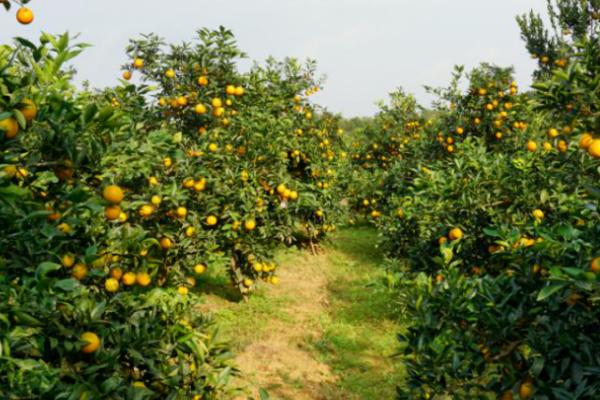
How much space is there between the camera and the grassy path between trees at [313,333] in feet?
17.7

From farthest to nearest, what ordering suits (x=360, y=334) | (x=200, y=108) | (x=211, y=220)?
1. (x=360, y=334)
2. (x=200, y=108)
3. (x=211, y=220)

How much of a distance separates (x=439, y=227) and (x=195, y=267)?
2.98 meters

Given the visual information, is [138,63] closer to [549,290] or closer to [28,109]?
[28,109]

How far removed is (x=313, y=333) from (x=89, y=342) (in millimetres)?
4782

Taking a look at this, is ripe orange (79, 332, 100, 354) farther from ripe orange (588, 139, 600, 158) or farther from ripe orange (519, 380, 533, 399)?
ripe orange (588, 139, 600, 158)

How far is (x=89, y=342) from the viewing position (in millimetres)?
2225

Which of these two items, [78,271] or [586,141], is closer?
[78,271]

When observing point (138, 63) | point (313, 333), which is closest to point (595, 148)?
point (313, 333)

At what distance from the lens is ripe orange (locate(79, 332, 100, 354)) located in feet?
7.30

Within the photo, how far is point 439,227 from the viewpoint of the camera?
4922 millimetres

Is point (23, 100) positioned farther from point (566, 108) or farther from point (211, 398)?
point (566, 108)

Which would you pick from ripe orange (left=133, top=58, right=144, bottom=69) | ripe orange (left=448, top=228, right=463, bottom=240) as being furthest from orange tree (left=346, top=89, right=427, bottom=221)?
ripe orange (left=448, top=228, right=463, bottom=240)

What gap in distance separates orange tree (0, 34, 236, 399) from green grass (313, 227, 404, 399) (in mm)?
1391

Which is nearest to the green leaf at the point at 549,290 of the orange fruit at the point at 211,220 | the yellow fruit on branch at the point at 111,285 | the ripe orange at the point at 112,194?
the ripe orange at the point at 112,194
